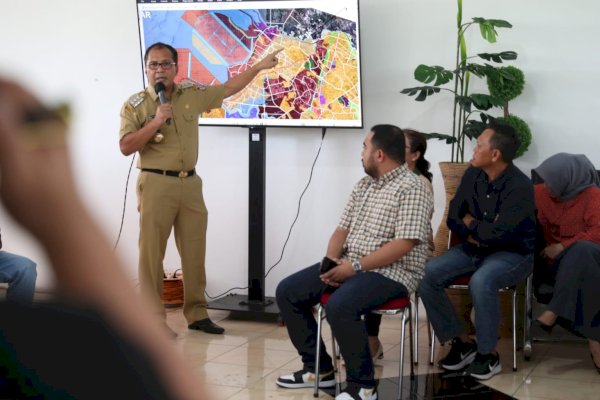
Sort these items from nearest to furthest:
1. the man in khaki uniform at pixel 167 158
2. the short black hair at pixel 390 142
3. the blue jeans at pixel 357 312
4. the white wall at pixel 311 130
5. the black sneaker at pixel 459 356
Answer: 1. the blue jeans at pixel 357 312
2. the short black hair at pixel 390 142
3. the black sneaker at pixel 459 356
4. the man in khaki uniform at pixel 167 158
5. the white wall at pixel 311 130

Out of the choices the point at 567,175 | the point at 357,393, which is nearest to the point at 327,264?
the point at 357,393

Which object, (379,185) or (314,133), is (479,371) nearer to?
(379,185)

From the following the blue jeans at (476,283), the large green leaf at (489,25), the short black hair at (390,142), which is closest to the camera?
the short black hair at (390,142)

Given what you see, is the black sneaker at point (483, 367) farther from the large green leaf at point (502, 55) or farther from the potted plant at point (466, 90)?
the large green leaf at point (502, 55)

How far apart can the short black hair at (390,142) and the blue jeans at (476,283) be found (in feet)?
2.32

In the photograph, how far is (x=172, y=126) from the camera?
4523 millimetres

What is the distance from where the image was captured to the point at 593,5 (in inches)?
186

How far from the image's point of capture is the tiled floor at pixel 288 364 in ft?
12.0

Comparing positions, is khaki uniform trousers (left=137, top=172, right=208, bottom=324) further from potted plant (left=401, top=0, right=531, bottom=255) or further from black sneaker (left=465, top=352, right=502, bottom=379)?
black sneaker (left=465, top=352, right=502, bottom=379)

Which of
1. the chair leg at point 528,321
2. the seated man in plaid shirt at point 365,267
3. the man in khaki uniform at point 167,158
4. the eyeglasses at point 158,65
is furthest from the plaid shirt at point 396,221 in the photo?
the eyeglasses at point 158,65

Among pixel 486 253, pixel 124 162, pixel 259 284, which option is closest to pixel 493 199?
pixel 486 253

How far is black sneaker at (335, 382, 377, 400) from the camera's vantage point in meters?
3.38

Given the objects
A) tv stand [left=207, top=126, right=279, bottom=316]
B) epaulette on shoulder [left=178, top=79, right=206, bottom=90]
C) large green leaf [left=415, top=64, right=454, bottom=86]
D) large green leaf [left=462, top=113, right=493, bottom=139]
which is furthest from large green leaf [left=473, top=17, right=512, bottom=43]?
epaulette on shoulder [left=178, top=79, right=206, bottom=90]

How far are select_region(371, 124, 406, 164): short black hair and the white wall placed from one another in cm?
145
